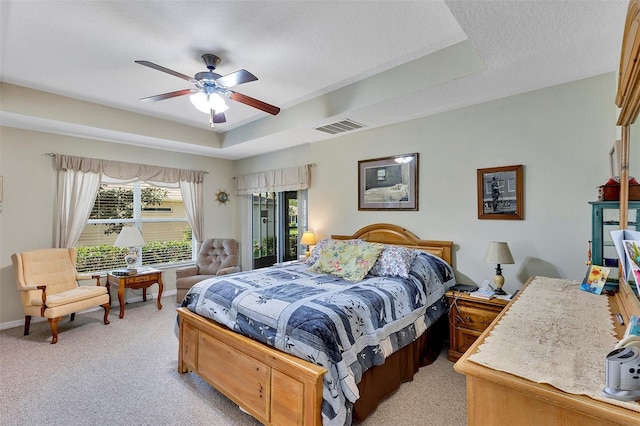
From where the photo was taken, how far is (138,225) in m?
4.91

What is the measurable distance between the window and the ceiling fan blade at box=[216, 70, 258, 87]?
3362 mm

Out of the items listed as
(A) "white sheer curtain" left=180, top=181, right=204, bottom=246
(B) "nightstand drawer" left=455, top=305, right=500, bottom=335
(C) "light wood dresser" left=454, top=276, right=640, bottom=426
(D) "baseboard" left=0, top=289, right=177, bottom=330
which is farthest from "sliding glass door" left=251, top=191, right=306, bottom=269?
(C) "light wood dresser" left=454, top=276, right=640, bottom=426

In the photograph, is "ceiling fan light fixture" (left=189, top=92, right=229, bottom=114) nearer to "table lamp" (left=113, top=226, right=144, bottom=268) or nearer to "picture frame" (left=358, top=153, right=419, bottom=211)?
"picture frame" (left=358, top=153, right=419, bottom=211)

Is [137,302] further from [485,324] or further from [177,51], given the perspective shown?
[485,324]

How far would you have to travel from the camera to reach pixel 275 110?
2795mm

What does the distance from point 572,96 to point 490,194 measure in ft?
3.38

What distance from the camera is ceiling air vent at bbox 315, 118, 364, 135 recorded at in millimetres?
3654

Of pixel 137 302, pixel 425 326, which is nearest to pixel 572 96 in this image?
pixel 425 326

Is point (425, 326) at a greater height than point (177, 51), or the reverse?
point (177, 51)

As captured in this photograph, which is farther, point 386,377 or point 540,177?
point 540,177

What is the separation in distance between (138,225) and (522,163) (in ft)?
17.4

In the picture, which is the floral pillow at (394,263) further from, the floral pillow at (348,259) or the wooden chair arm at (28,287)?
the wooden chair arm at (28,287)

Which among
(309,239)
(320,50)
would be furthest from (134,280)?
(320,50)

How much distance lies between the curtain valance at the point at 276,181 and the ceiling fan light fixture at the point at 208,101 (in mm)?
2174
